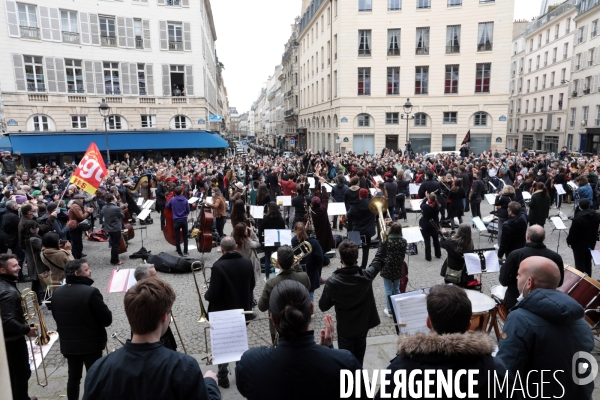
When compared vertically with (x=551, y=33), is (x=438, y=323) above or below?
below

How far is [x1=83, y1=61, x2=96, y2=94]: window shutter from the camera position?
28.8 meters

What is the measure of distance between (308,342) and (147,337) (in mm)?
1027

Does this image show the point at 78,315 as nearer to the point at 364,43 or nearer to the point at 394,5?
the point at 364,43

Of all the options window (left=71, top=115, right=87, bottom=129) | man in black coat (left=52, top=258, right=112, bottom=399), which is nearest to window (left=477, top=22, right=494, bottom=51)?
window (left=71, top=115, right=87, bottom=129)

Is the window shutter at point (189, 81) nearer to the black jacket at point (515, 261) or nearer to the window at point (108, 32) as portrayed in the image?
the window at point (108, 32)

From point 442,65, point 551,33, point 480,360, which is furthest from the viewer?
point 551,33

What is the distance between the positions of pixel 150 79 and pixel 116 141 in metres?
5.89

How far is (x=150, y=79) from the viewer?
101 feet

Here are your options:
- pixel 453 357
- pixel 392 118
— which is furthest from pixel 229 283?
pixel 392 118

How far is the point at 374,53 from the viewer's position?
3619 centimetres

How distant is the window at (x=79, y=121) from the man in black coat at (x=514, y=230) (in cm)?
3083

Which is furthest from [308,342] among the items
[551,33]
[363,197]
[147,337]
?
[551,33]

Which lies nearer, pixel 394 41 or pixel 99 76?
pixel 99 76

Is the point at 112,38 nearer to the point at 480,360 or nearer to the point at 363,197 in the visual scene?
the point at 363,197
